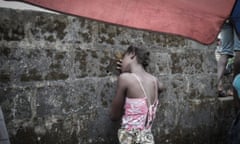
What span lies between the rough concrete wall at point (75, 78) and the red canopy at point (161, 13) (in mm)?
1515

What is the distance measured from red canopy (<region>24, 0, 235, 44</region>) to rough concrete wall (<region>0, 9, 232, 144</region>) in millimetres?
1515

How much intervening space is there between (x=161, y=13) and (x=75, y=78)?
1.72 meters

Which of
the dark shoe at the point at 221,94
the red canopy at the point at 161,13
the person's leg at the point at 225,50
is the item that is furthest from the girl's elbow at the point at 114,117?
the dark shoe at the point at 221,94

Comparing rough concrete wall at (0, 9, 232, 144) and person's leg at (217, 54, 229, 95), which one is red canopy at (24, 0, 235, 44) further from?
person's leg at (217, 54, 229, 95)

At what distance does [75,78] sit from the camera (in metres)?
2.96

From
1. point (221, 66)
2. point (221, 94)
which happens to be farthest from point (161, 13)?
point (221, 94)

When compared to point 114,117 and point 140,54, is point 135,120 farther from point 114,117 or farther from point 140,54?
point 140,54

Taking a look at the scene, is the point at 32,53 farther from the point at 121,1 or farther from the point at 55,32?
the point at 121,1

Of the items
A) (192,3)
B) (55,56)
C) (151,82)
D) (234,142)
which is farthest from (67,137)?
(192,3)

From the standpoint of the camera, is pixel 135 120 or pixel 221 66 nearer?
pixel 135 120

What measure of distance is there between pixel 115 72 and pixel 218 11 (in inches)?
72.3

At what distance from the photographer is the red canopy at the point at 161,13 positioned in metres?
1.31

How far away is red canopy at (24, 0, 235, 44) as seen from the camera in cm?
131

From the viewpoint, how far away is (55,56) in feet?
9.38
